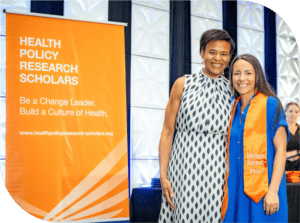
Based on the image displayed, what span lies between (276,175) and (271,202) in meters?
0.14

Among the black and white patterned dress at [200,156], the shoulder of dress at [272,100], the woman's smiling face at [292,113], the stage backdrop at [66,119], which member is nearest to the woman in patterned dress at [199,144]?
the black and white patterned dress at [200,156]

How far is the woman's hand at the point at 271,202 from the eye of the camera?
1.47 metres

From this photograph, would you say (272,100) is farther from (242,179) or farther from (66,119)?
(66,119)

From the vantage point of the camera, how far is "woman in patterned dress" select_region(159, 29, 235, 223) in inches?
63.9

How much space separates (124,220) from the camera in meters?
2.91

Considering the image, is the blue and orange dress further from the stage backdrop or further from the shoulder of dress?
the stage backdrop

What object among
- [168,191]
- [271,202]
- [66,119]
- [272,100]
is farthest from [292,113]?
[66,119]

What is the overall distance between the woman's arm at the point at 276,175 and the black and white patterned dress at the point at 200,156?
25 cm

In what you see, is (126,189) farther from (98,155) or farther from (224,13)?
(224,13)

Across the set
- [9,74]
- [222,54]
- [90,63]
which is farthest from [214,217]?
[9,74]

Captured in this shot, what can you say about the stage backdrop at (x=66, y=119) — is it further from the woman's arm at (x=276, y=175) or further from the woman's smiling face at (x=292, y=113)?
the woman's smiling face at (x=292, y=113)

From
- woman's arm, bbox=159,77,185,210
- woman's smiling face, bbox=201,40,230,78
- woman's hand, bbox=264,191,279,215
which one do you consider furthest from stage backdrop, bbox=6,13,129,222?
woman's hand, bbox=264,191,279,215

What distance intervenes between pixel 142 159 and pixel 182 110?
146 cm

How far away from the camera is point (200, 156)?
1.64 metres
